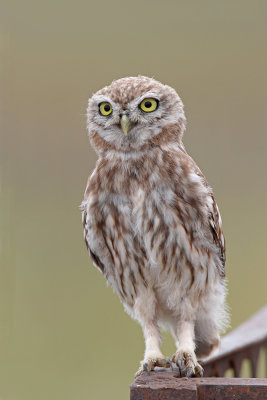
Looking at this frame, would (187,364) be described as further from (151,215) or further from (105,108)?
(105,108)

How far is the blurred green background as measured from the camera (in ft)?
19.0

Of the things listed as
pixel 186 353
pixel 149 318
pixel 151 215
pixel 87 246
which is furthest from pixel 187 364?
pixel 87 246

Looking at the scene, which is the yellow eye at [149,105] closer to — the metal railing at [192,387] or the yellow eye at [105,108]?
the yellow eye at [105,108]

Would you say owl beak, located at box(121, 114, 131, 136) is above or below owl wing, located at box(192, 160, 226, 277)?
above

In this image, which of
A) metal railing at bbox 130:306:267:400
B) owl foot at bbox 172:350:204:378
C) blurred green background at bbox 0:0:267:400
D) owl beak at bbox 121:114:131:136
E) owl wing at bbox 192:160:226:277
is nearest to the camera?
metal railing at bbox 130:306:267:400

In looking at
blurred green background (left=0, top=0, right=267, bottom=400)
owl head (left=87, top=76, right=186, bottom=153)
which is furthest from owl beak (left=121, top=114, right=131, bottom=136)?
blurred green background (left=0, top=0, right=267, bottom=400)

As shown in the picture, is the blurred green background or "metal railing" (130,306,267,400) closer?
"metal railing" (130,306,267,400)

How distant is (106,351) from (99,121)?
3817 mm

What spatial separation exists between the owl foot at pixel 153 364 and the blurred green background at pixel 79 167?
8.45 feet

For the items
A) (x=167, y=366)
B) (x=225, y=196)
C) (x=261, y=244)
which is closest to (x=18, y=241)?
(x=225, y=196)

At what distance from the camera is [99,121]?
→ 244cm

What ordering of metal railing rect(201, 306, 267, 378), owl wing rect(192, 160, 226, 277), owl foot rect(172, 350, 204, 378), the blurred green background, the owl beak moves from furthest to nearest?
1. the blurred green background
2. metal railing rect(201, 306, 267, 378)
3. owl wing rect(192, 160, 226, 277)
4. the owl beak
5. owl foot rect(172, 350, 204, 378)

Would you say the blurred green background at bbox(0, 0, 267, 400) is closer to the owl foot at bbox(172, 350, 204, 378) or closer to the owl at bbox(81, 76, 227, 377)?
the owl at bbox(81, 76, 227, 377)

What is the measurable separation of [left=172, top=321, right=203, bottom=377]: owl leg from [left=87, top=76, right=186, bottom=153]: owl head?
23.8 inches
